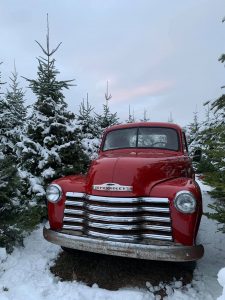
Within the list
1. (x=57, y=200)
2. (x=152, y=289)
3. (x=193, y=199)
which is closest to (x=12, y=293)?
(x=57, y=200)

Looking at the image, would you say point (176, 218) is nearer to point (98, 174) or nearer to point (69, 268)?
point (98, 174)

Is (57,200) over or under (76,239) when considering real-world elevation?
over

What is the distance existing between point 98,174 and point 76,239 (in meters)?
1.01

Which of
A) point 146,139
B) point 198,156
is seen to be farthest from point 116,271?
point 198,156

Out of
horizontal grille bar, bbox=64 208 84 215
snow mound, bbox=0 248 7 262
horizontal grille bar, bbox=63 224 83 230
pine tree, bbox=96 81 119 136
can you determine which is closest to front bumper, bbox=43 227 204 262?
horizontal grille bar, bbox=63 224 83 230

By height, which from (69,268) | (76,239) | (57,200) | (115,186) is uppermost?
(115,186)

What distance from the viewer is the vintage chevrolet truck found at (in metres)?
4.67

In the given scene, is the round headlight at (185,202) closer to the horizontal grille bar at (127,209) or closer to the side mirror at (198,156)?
the horizontal grille bar at (127,209)

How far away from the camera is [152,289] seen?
4.91m

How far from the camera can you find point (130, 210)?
4793mm

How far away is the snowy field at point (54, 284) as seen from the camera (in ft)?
15.4

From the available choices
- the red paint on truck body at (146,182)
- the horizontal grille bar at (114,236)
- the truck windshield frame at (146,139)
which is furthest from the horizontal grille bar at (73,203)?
→ the truck windshield frame at (146,139)

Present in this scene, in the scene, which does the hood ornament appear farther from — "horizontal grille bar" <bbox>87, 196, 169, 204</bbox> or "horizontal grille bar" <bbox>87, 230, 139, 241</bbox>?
"horizontal grille bar" <bbox>87, 230, 139, 241</bbox>

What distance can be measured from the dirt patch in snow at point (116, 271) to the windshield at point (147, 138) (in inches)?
86.6
